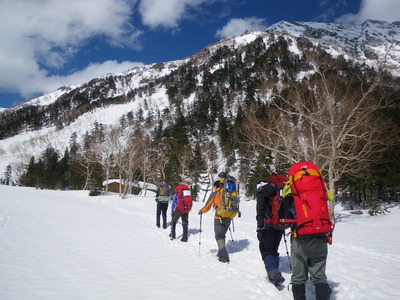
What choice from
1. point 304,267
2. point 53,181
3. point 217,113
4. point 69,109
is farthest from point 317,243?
point 69,109

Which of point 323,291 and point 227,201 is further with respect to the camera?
point 227,201

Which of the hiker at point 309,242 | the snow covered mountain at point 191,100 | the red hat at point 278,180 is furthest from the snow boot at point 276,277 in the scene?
the snow covered mountain at point 191,100

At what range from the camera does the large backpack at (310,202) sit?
313 centimetres

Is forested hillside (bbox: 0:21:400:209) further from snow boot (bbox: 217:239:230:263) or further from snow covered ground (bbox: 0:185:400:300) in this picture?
snow boot (bbox: 217:239:230:263)

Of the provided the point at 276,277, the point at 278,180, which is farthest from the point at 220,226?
the point at 278,180

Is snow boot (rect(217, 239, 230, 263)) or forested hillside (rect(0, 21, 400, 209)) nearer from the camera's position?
snow boot (rect(217, 239, 230, 263))

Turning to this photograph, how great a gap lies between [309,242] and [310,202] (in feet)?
1.70

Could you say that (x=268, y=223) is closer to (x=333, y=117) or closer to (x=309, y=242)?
(x=309, y=242)

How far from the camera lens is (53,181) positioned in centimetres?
6184

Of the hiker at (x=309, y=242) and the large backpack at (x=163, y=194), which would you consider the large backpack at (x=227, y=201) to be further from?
the large backpack at (x=163, y=194)

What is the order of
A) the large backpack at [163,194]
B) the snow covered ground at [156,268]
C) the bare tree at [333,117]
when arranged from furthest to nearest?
the bare tree at [333,117] < the large backpack at [163,194] < the snow covered ground at [156,268]

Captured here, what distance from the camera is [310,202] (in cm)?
318

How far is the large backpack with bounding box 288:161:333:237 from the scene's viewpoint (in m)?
3.13

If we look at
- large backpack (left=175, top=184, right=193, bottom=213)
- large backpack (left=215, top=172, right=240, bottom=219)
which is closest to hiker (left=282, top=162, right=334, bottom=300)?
large backpack (left=215, top=172, right=240, bottom=219)
